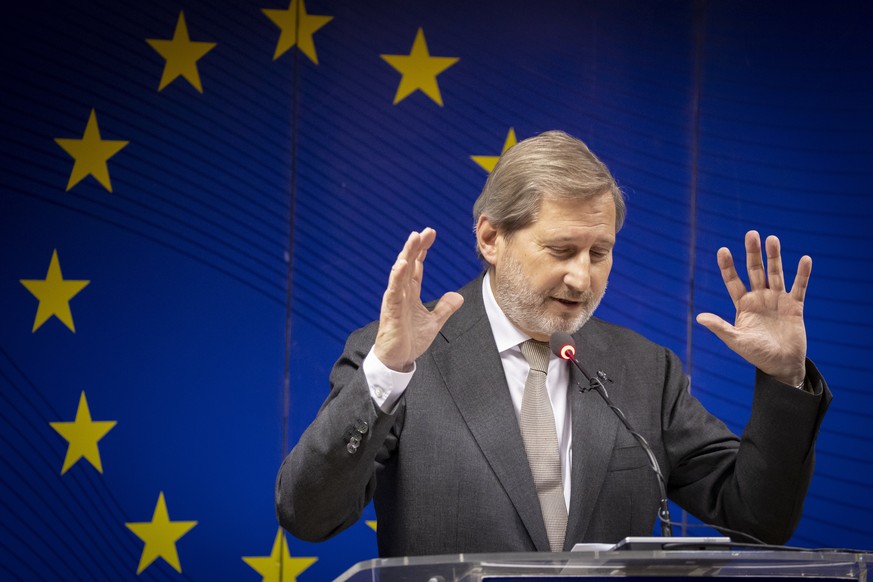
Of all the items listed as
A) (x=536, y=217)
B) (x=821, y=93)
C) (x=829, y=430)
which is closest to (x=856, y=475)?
(x=829, y=430)

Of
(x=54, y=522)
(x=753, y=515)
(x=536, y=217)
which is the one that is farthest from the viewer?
(x=54, y=522)

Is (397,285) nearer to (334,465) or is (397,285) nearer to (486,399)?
(334,465)

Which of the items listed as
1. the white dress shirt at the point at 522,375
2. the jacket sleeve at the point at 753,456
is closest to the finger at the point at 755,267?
the jacket sleeve at the point at 753,456

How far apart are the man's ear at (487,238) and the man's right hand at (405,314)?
0.52 meters

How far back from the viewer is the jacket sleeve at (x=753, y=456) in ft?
6.73

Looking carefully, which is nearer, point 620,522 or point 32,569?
point 620,522

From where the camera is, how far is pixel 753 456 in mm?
2139

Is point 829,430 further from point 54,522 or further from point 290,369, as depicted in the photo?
point 54,522

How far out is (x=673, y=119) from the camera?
142 inches

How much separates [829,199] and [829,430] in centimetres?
78

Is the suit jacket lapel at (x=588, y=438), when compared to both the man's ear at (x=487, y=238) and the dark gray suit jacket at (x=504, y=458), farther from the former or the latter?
the man's ear at (x=487, y=238)

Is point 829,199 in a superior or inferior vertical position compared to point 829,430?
superior

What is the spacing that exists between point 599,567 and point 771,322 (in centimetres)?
85

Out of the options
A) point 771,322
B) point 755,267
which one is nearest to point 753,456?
point 771,322
